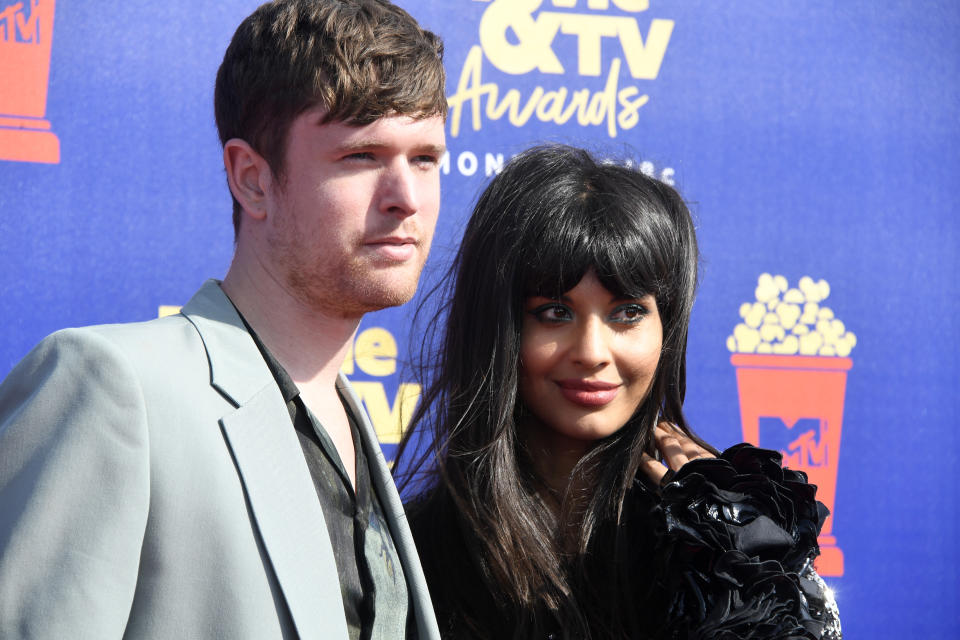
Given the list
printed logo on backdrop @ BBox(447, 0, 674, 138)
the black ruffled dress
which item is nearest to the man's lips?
the black ruffled dress

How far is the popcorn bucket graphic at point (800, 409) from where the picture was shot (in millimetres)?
2367

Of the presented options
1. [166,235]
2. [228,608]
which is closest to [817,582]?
[228,608]

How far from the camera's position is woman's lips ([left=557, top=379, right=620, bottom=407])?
1.60 m

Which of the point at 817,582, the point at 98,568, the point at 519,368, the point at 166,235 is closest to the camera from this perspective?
the point at 98,568

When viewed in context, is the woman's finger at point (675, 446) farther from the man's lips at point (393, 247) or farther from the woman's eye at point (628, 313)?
the man's lips at point (393, 247)

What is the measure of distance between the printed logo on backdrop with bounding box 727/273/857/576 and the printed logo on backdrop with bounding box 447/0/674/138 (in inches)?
22.5

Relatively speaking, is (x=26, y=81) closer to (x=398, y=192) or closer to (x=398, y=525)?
(x=398, y=192)

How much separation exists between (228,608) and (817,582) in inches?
37.0

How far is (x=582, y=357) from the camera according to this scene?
1.58m

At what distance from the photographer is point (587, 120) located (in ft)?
7.63

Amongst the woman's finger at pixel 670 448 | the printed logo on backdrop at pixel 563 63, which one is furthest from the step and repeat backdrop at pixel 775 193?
the woman's finger at pixel 670 448

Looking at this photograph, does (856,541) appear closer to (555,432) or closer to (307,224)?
(555,432)

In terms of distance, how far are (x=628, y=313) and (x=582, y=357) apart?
128 millimetres

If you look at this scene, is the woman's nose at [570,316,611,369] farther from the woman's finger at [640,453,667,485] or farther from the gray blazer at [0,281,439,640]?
the gray blazer at [0,281,439,640]
